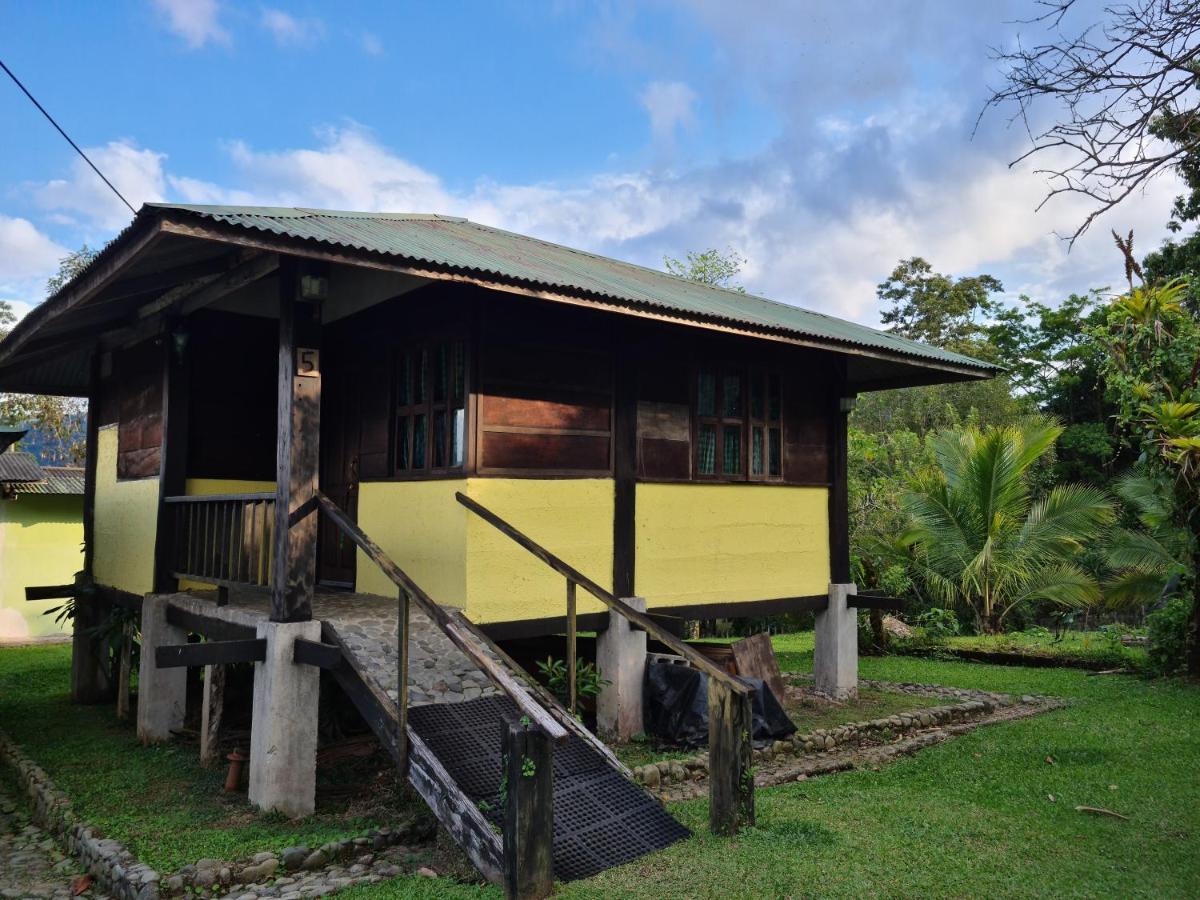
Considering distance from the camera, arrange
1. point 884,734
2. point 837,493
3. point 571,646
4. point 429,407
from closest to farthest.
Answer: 1. point 571,646
2. point 429,407
3. point 884,734
4. point 837,493

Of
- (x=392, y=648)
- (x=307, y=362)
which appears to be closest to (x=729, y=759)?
(x=392, y=648)

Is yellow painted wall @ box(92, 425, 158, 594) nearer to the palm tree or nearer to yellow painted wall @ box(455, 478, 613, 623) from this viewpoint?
yellow painted wall @ box(455, 478, 613, 623)

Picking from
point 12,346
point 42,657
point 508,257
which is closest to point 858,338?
point 508,257

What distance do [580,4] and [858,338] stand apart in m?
4.74

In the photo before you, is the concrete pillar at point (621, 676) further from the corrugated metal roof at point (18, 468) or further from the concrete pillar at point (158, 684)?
the corrugated metal roof at point (18, 468)

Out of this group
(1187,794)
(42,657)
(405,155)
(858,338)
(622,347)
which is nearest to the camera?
(1187,794)

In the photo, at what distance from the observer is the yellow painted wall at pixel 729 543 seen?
7.97 meters

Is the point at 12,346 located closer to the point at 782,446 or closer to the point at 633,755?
the point at 633,755

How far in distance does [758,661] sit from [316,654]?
14.6ft

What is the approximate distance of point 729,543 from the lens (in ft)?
28.1

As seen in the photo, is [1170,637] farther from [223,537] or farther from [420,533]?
[223,537]

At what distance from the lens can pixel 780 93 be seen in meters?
7.46

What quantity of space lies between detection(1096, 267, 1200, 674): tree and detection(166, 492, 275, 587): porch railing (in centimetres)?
896

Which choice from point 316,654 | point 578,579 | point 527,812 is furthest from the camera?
point 578,579
